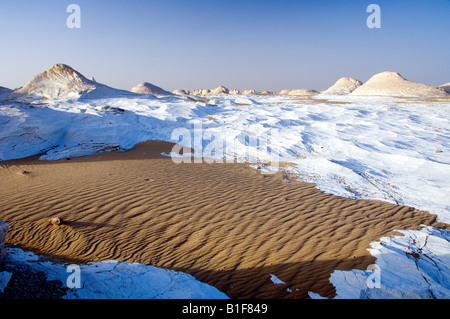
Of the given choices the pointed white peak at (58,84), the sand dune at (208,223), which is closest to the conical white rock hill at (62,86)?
the pointed white peak at (58,84)

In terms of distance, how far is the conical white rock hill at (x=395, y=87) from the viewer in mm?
38000

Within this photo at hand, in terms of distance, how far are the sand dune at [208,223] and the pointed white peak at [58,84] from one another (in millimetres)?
20237

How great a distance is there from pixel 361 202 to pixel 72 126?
421 inches

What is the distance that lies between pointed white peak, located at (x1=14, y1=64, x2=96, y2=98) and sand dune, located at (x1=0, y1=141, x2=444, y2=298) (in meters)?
20.2

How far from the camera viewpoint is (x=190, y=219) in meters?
4.35

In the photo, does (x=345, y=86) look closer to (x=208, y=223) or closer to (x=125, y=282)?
(x=208, y=223)

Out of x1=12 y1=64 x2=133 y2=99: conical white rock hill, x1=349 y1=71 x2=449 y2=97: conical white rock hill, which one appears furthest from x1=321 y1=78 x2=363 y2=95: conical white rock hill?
x1=12 y1=64 x2=133 y2=99: conical white rock hill

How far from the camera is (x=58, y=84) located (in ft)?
78.6

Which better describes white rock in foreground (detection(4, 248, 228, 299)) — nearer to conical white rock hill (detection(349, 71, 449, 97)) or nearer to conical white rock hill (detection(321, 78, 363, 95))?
conical white rock hill (detection(349, 71, 449, 97))

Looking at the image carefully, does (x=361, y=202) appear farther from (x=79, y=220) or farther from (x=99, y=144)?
(x=99, y=144)

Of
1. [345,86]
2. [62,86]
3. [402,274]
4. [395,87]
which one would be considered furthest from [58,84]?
[345,86]

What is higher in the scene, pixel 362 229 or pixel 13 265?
pixel 13 265

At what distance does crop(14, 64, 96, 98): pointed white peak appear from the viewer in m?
23.0
